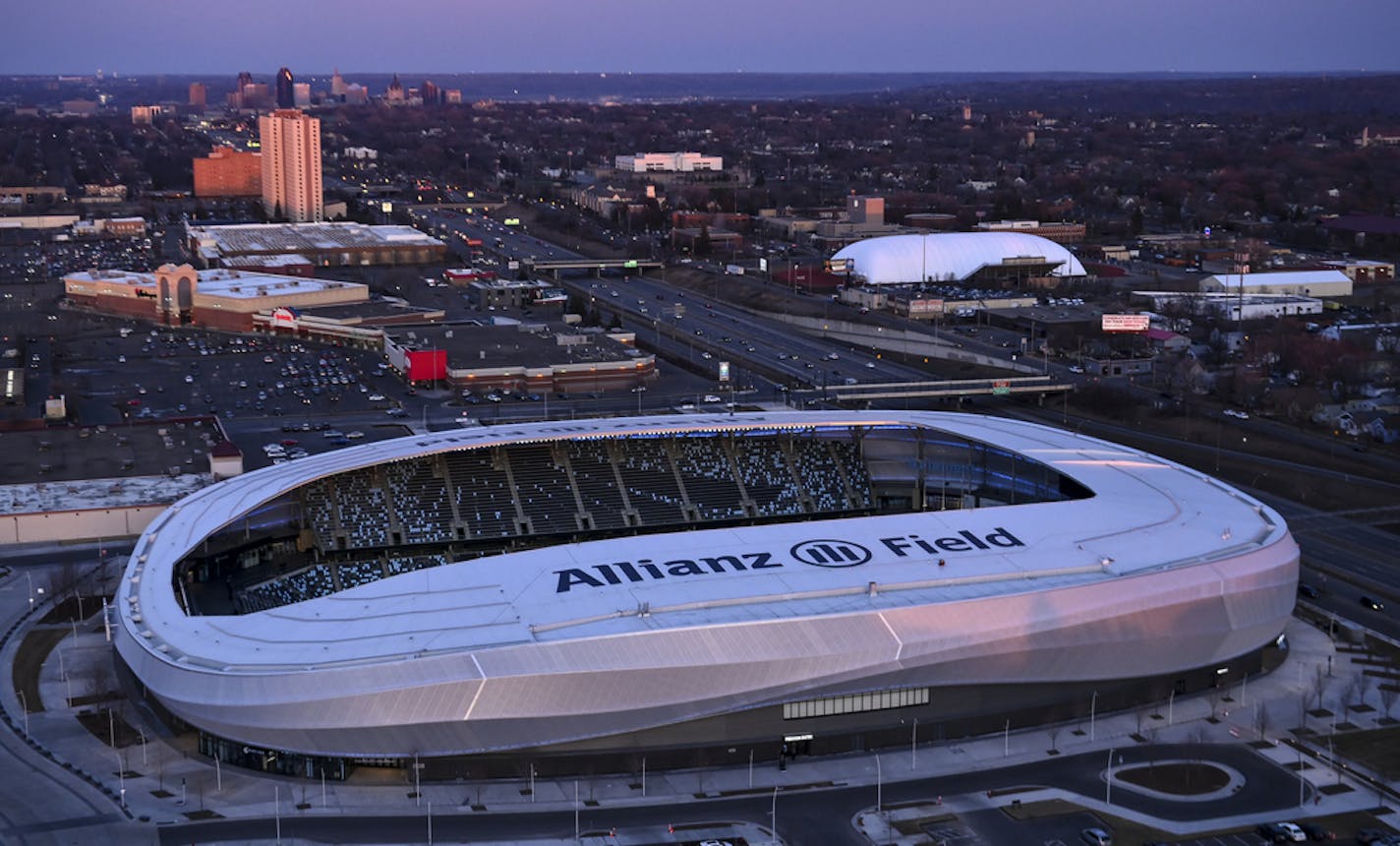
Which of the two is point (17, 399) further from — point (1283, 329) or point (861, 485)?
point (1283, 329)

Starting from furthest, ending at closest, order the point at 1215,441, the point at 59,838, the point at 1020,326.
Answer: the point at 1020,326, the point at 1215,441, the point at 59,838

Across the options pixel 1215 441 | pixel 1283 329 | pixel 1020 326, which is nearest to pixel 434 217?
pixel 1020 326

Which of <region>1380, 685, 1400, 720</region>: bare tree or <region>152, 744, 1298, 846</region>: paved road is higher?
<region>1380, 685, 1400, 720</region>: bare tree

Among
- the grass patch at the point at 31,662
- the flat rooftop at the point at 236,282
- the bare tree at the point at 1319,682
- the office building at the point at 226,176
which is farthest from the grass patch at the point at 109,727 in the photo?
the office building at the point at 226,176

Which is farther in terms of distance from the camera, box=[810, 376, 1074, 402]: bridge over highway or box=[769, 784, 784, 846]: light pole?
box=[810, 376, 1074, 402]: bridge over highway

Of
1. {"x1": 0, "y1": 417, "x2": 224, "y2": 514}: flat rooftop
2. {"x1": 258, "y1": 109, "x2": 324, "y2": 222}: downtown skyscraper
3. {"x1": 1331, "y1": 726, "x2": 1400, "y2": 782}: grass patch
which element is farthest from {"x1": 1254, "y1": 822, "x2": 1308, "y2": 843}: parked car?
{"x1": 258, "y1": 109, "x2": 324, "y2": 222}: downtown skyscraper

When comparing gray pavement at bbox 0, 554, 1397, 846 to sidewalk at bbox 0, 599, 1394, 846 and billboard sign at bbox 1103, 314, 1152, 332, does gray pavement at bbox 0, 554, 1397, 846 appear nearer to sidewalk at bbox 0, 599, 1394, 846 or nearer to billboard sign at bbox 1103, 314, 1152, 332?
sidewalk at bbox 0, 599, 1394, 846
